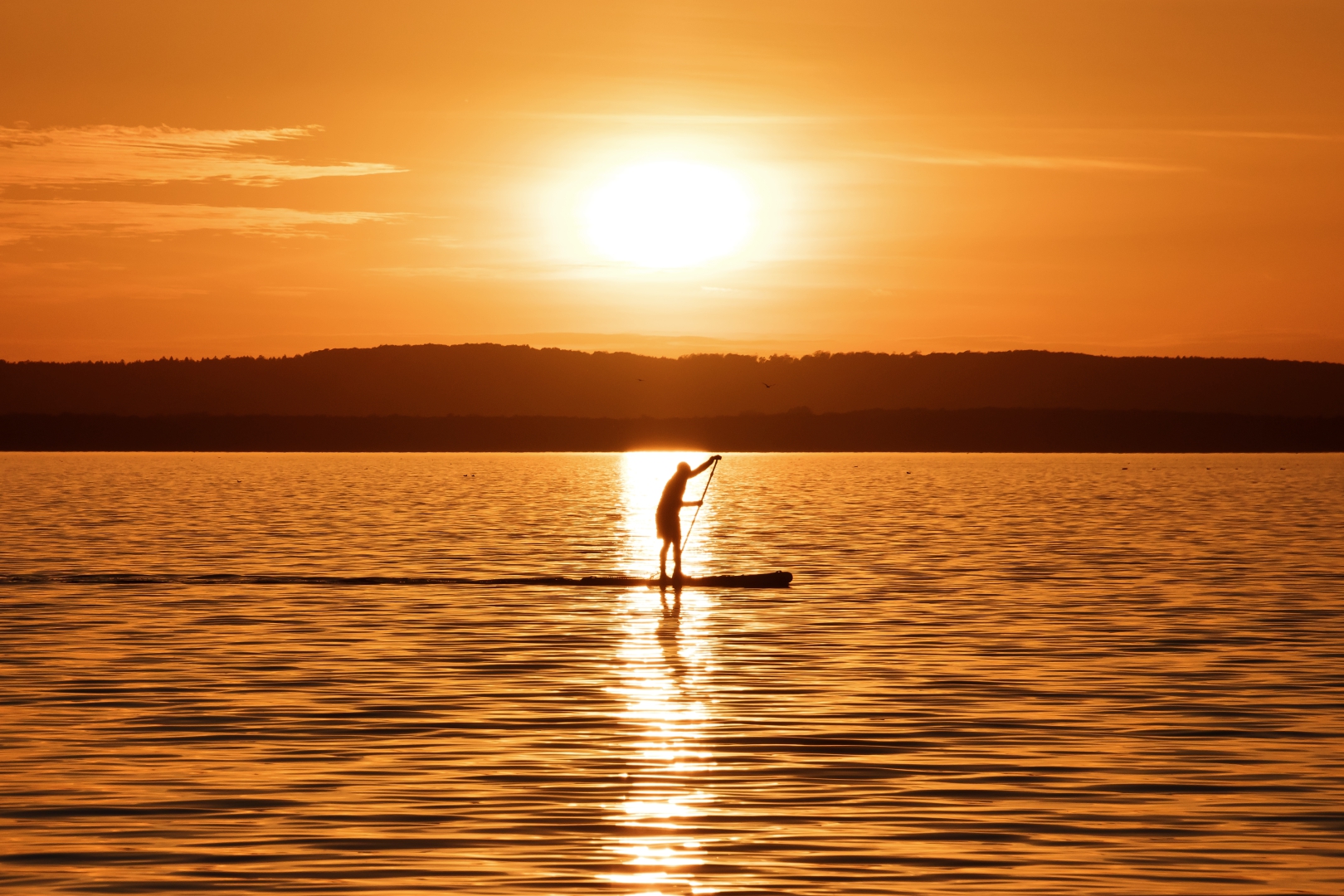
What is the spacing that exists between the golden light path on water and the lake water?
59mm

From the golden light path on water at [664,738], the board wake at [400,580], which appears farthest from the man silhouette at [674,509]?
the board wake at [400,580]

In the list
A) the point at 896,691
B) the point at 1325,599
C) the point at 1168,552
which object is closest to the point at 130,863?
the point at 896,691

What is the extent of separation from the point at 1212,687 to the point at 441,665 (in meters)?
9.34

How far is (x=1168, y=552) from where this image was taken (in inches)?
1781

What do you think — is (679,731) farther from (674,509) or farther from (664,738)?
(674,509)

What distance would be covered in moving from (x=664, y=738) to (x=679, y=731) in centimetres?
48

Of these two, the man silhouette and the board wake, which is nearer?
the man silhouette

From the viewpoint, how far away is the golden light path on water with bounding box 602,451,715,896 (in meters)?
11.8

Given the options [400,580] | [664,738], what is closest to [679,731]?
[664,738]

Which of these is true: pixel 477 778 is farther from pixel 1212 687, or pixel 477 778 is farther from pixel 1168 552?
pixel 1168 552

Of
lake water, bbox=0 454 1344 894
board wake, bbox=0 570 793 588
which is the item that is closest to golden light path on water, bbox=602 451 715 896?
lake water, bbox=0 454 1344 894

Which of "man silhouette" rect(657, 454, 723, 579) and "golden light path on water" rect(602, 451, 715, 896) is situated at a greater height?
"man silhouette" rect(657, 454, 723, 579)

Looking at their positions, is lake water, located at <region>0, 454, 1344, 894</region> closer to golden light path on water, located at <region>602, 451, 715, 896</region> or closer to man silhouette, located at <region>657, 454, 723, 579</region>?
golden light path on water, located at <region>602, 451, 715, 896</region>

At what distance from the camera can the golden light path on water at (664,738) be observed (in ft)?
38.8
